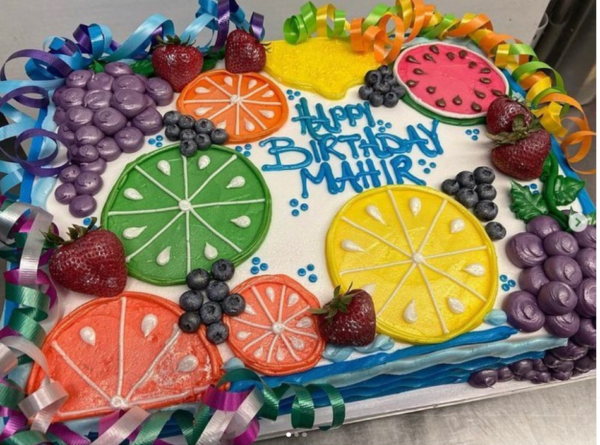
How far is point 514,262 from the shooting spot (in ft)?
5.09

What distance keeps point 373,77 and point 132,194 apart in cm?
94

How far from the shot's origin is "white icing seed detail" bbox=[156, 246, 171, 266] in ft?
4.81

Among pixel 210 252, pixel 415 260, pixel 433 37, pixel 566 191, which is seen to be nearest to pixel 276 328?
pixel 210 252

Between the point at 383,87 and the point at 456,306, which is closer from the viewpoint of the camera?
the point at 456,306

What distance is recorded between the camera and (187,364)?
1.32m

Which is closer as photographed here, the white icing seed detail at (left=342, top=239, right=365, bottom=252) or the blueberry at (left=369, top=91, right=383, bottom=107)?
the white icing seed detail at (left=342, top=239, right=365, bottom=252)

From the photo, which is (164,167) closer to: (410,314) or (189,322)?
(189,322)

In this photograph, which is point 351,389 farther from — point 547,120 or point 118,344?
point 547,120

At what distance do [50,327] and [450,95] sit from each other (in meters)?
1.50

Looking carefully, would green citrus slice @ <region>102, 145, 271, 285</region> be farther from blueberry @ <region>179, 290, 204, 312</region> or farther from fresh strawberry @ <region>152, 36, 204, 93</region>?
fresh strawberry @ <region>152, 36, 204, 93</region>

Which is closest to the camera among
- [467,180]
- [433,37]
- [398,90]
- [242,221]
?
[242,221]

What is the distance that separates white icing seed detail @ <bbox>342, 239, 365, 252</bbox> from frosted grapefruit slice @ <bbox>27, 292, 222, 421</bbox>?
1.53ft

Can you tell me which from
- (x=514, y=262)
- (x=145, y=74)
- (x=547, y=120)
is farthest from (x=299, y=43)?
(x=514, y=262)

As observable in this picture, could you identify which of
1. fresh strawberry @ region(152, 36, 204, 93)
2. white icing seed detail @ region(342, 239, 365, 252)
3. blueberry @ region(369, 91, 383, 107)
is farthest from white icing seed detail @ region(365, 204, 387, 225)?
fresh strawberry @ region(152, 36, 204, 93)
